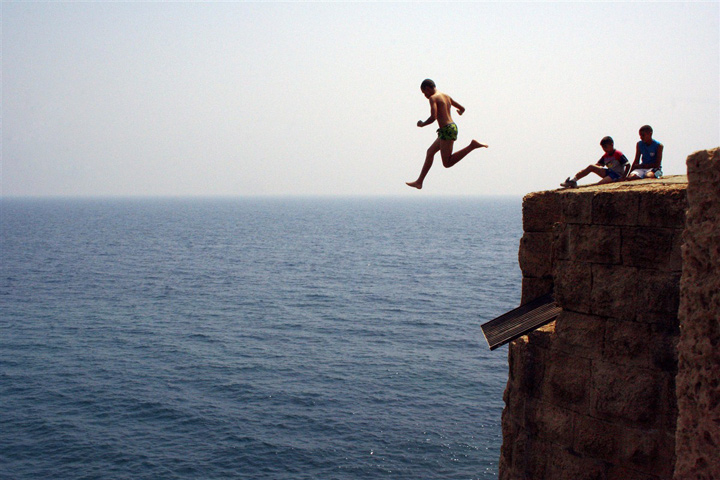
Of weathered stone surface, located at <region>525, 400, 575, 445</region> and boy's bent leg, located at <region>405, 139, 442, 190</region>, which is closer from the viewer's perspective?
weathered stone surface, located at <region>525, 400, 575, 445</region>

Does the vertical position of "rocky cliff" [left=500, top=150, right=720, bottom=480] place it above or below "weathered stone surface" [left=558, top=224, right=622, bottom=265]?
below

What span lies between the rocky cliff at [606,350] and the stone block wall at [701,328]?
0.91 m

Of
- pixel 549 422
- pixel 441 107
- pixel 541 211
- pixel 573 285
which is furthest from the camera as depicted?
pixel 441 107

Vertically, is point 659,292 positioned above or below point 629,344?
above

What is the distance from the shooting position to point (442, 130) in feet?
32.4

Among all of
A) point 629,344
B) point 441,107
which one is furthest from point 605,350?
point 441,107

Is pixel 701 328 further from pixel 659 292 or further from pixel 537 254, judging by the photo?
pixel 537 254

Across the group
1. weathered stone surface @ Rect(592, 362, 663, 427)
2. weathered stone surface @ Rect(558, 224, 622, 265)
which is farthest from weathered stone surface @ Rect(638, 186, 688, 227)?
weathered stone surface @ Rect(592, 362, 663, 427)

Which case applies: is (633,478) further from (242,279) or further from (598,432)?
(242,279)

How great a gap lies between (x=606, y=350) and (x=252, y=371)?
43555 mm

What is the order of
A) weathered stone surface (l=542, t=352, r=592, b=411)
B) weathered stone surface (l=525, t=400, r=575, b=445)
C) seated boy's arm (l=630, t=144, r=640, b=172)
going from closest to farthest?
weathered stone surface (l=542, t=352, r=592, b=411) → weathered stone surface (l=525, t=400, r=575, b=445) → seated boy's arm (l=630, t=144, r=640, b=172)

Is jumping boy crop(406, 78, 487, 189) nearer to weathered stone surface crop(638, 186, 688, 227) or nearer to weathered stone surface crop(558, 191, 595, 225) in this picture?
weathered stone surface crop(558, 191, 595, 225)

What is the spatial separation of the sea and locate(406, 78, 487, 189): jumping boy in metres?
25.7

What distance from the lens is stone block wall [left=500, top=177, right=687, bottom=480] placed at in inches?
260
